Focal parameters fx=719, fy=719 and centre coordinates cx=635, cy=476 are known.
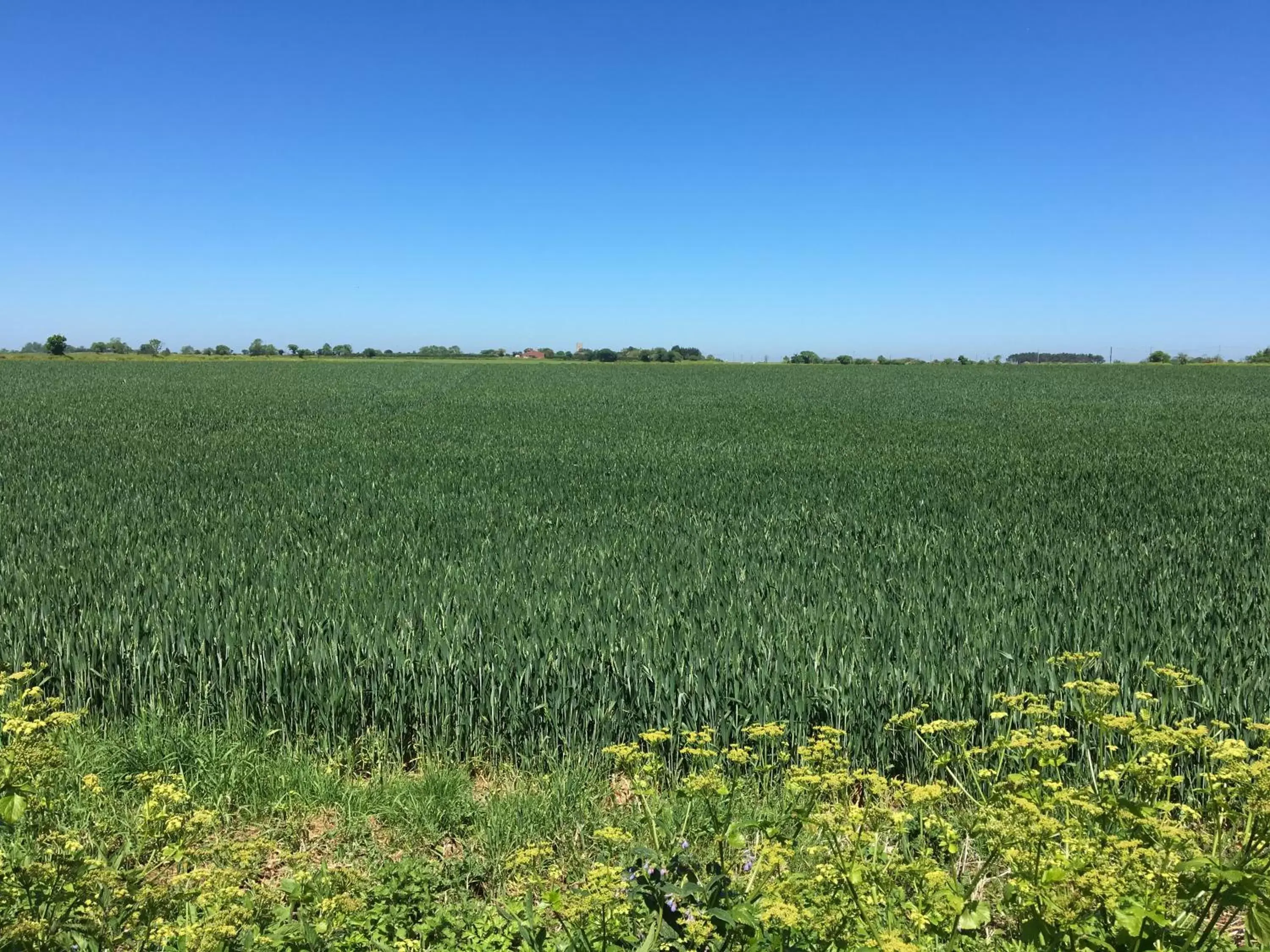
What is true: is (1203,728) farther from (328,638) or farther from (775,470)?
(775,470)

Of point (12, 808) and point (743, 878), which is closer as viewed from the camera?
point (12, 808)

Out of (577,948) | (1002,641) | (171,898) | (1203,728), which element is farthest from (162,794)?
(1002,641)

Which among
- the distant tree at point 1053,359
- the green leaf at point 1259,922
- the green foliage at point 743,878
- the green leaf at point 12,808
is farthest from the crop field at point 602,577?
the distant tree at point 1053,359

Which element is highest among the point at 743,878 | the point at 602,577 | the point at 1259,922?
the point at 1259,922

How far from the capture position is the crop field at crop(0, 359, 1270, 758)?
479 cm

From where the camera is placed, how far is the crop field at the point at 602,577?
4793 mm

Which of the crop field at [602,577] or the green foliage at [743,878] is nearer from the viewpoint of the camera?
the green foliage at [743,878]

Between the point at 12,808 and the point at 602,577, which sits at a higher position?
the point at 12,808

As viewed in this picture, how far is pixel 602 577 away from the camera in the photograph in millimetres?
6969

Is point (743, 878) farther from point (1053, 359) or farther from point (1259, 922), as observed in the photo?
point (1053, 359)

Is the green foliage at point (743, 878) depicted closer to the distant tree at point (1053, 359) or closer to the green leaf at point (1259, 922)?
the green leaf at point (1259, 922)

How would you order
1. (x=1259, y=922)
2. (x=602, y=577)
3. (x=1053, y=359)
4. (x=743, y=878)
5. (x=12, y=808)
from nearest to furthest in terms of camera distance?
(x=1259, y=922)
(x=12, y=808)
(x=743, y=878)
(x=602, y=577)
(x=1053, y=359)

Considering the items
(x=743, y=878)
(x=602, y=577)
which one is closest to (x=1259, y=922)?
(x=743, y=878)

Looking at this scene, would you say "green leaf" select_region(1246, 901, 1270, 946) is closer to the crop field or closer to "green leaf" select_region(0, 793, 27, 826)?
the crop field
